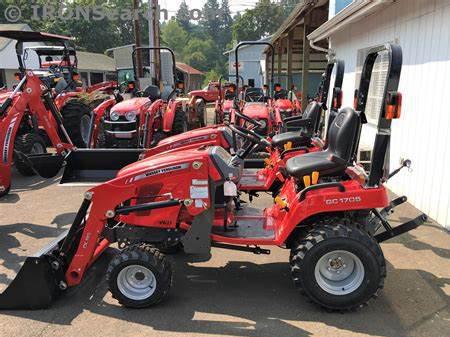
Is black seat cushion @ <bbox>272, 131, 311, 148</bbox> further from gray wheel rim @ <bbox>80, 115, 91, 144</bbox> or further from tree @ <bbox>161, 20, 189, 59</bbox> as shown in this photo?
tree @ <bbox>161, 20, 189, 59</bbox>

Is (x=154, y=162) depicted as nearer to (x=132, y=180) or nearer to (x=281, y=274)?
(x=132, y=180)

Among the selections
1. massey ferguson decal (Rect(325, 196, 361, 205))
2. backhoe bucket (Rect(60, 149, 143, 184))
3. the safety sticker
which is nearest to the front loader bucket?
backhoe bucket (Rect(60, 149, 143, 184))

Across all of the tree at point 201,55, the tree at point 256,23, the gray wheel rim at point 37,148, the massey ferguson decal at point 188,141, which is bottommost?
the gray wheel rim at point 37,148

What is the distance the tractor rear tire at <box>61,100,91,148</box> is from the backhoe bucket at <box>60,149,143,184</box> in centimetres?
457

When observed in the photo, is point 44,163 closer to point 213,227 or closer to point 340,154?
point 213,227

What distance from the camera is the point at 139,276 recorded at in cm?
340

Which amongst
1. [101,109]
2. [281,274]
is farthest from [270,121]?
[281,274]

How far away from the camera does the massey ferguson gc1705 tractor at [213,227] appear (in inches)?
128

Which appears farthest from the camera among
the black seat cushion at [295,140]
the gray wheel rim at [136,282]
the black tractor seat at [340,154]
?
the black seat cushion at [295,140]

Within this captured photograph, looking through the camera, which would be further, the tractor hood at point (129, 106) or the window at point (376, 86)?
the tractor hood at point (129, 106)

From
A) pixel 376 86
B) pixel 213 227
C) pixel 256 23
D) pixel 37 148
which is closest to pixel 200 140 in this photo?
pixel 213 227

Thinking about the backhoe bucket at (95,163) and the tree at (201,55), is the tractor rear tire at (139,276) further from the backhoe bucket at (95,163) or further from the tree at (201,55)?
the tree at (201,55)

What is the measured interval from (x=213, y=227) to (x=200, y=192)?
42cm

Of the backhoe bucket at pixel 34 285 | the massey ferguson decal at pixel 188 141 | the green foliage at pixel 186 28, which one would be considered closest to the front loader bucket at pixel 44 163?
the massey ferguson decal at pixel 188 141
